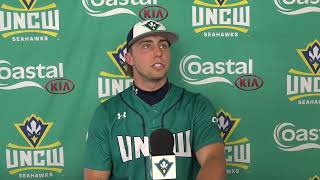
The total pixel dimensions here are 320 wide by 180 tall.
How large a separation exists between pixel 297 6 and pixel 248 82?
16.2 inches

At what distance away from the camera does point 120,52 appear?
75.2 inches

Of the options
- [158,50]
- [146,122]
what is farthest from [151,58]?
[146,122]

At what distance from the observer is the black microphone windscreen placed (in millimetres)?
980

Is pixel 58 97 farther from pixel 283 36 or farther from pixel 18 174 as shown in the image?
pixel 283 36

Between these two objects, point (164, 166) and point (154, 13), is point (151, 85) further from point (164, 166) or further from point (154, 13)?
point (164, 166)

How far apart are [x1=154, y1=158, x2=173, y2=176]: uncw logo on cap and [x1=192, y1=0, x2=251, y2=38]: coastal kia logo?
1.04 meters

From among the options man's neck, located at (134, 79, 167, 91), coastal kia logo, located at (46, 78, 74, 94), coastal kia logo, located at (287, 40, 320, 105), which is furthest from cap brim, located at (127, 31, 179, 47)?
coastal kia logo, located at (287, 40, 320, 105)

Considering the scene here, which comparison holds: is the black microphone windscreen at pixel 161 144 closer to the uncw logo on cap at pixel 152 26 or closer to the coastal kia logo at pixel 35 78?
the uncw logo on cap at pixel 152 26

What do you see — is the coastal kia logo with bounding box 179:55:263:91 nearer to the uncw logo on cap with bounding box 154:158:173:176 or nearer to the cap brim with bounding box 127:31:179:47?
the cap brim with bounding box 127:31:179:47

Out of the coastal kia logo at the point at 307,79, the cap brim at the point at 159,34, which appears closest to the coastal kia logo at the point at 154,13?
the cap brim at the point at 159,34

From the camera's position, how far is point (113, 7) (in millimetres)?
1879

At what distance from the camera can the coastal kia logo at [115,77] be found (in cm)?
191

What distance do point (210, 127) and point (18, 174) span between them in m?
0.94

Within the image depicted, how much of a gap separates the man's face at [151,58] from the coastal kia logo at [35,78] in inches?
17.0
